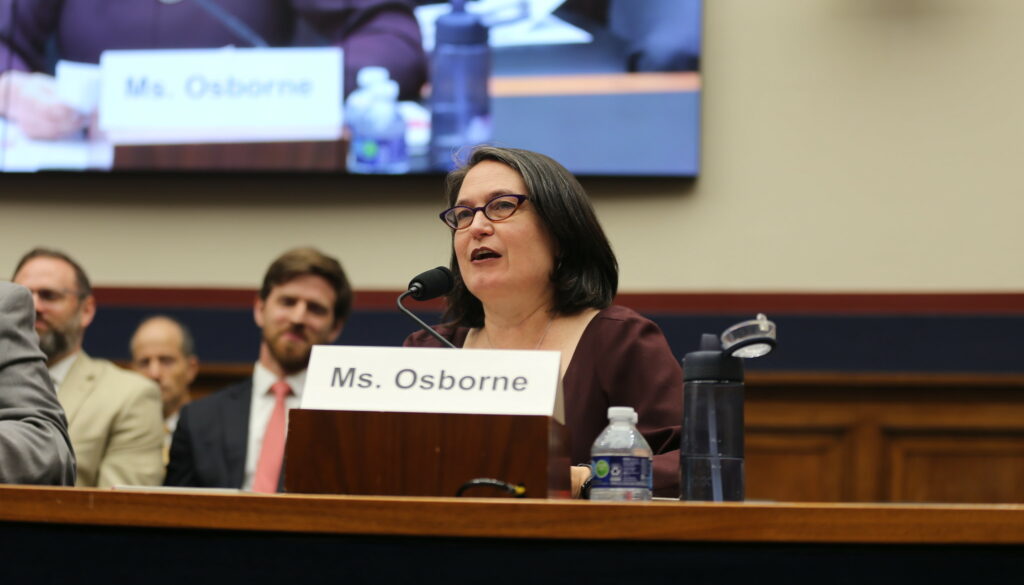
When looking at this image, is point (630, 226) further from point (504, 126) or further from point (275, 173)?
point (275, 173)

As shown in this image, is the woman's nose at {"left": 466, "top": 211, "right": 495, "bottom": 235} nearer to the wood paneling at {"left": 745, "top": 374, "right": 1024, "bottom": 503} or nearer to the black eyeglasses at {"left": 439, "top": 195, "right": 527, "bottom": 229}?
the black eyeglasses at {"left": 439, "top": 195, "right": 527, "bottom": 229}

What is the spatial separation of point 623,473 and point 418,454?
0.28 metres

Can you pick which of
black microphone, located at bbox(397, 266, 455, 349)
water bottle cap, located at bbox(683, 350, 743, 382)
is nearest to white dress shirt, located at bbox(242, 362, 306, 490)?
black microphone, located at bbox(397, 266, 455, 349)

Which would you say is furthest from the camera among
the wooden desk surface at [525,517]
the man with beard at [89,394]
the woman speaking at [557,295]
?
the man with beard at [89,394]

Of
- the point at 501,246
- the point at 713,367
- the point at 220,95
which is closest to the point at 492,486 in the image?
the point at 713,367

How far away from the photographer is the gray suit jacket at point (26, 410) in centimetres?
186

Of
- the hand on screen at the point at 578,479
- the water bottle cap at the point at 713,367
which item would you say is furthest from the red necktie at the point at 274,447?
the water bottle cap at the point at 713,367

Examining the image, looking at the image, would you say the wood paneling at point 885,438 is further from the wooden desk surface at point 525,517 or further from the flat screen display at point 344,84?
the wooden desk surface at point 525,517

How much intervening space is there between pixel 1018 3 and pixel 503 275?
11.4 feet

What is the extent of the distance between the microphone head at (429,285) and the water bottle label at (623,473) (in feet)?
1.68

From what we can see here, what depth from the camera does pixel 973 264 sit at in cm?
480

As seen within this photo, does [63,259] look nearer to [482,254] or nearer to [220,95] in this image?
[220,95]

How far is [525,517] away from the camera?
1.38 metres

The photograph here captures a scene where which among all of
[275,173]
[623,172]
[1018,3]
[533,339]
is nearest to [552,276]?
[533,339]
